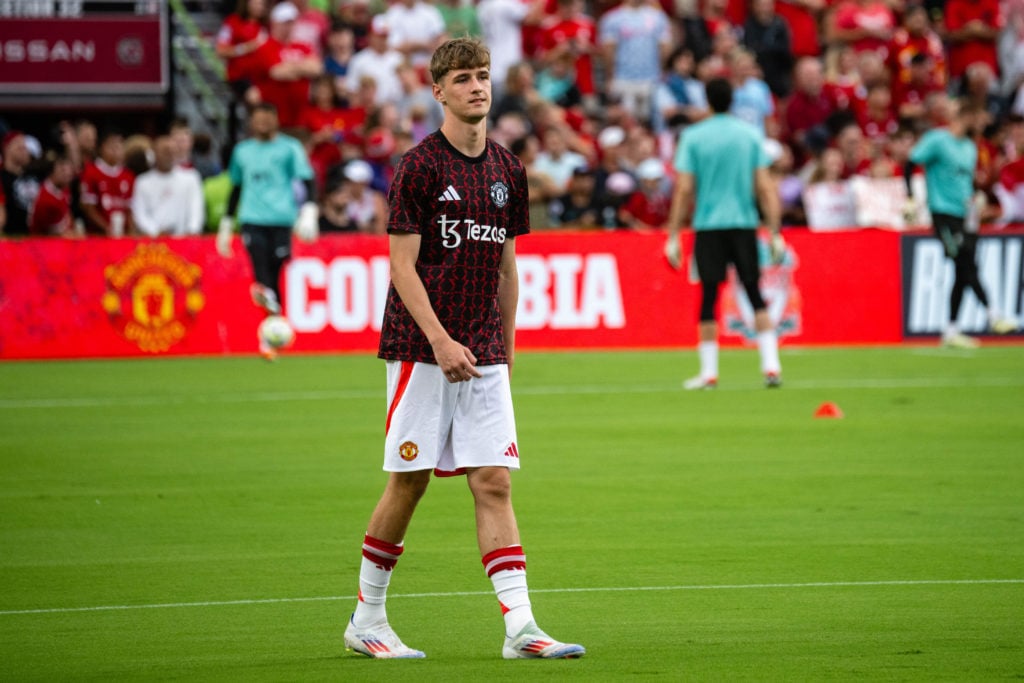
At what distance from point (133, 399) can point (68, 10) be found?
9.72 metres

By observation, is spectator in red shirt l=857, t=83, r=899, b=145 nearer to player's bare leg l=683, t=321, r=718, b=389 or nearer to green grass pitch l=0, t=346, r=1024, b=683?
green grass pitch l=0, t=346, r=1024, b=683

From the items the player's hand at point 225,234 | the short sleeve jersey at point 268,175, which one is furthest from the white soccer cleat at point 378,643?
the player's hand at point 225,234

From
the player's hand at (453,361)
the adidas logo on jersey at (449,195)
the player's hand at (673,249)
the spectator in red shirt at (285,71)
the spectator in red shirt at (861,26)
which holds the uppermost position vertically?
the spectator in red shirt at (861,26)

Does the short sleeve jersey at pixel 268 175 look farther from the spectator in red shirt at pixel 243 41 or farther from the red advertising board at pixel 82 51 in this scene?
the spectator in red shirt at pixel 243 41

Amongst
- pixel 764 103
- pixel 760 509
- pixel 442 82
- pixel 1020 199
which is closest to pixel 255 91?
pixel 764 103

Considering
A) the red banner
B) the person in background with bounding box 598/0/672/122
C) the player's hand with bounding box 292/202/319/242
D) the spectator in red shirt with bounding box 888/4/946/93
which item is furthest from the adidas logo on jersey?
the spectator in red shirt with bounding box 888/4/946/93

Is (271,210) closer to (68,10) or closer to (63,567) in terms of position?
(68,10)

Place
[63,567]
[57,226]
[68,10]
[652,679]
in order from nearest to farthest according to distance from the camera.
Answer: [652,679] < [63,567] < [57,226] < [68,10]

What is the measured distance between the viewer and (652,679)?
6.02 meters

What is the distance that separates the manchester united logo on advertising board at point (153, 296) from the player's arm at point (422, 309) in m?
14.7

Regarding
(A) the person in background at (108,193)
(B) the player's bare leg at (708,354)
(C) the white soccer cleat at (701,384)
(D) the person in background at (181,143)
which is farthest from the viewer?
(D) the person in background at (181,143)

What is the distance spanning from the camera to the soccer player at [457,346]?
6383 millimetres

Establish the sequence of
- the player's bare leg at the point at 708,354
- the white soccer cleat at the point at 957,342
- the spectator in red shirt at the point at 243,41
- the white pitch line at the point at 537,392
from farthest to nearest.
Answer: the spectator in red shirt at the point at 243,41 → the white soccer cleat at the point at 957,342 → the player's bare leg at the point at 708,354 → the white pitch line at the point at 537,392

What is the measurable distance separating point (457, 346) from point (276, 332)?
13445 millimetres
